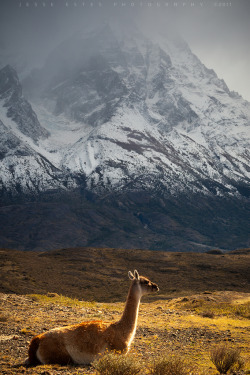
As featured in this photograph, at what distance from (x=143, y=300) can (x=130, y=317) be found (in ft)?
100

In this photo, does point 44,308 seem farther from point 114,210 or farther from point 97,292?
point 114,210

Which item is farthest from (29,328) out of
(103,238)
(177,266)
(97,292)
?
(103,238)

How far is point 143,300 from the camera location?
37938 millimetres

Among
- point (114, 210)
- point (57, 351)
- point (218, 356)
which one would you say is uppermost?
point (114, 210)

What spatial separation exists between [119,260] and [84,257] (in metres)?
7.23

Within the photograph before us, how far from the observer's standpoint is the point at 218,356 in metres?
8.52

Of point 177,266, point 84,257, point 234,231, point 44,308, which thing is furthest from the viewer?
point 234,231

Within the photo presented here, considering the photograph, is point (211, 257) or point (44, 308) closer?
point (44, 308)

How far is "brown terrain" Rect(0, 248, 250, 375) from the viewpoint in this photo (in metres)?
10.9

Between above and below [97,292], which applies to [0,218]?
above

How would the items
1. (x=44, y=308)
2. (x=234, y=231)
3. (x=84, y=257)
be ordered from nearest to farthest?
(x=44, y=308) → (x=84, y=257) → (x=234, y=231)

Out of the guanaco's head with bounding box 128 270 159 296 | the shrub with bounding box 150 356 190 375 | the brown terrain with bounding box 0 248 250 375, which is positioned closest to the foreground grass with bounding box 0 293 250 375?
the brown terrain with bounding box 0 248 250 375

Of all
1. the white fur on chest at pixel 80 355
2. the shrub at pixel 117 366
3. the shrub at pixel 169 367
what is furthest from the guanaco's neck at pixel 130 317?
the shrub at pixel 117 366

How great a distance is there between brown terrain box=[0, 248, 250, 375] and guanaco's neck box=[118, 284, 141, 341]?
2.95ft
